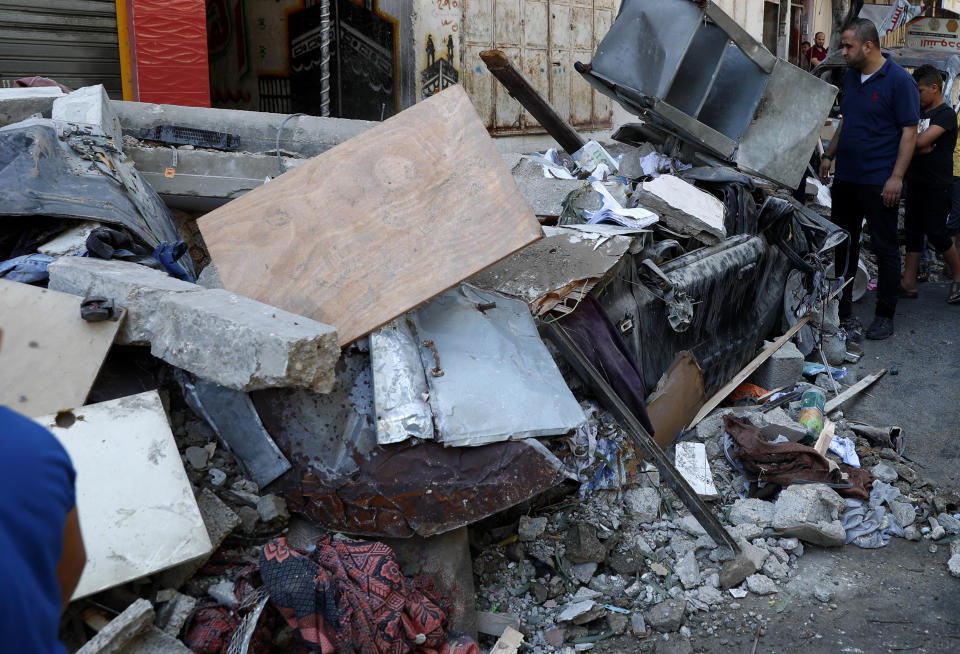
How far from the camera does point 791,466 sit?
12.7 feet

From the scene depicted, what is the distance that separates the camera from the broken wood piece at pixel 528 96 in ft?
18.1

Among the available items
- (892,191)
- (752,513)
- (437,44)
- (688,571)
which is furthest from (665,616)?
(437,44)

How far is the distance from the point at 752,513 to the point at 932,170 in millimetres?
4244

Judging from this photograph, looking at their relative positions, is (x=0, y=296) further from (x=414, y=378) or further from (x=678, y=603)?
(x=678, y=603)

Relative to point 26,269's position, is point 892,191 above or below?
below

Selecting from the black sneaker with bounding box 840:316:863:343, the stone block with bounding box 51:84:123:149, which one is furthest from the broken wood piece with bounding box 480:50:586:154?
the black sneaker with bounding box 840:316:863:343

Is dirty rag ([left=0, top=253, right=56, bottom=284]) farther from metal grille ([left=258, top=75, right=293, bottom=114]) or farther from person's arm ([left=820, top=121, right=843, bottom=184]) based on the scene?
metal grille ([left=258, top=75, right=293, bottom=114])

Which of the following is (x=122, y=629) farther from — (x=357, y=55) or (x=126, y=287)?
(x=357, y=55)

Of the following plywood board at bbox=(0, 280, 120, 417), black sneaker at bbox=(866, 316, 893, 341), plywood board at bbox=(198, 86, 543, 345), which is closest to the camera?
plywood board at bbox=(0, 280, 120, 417)

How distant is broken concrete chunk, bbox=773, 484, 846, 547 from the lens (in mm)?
3449

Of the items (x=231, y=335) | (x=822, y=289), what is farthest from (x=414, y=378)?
(x=822, y=289)

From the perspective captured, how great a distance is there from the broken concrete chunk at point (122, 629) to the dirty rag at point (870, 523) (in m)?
2.84

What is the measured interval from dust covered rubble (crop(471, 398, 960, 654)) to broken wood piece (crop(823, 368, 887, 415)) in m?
1.14

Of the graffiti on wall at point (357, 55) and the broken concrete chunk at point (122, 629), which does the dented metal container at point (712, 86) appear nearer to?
the graffiti on wall at point (357, 55)
